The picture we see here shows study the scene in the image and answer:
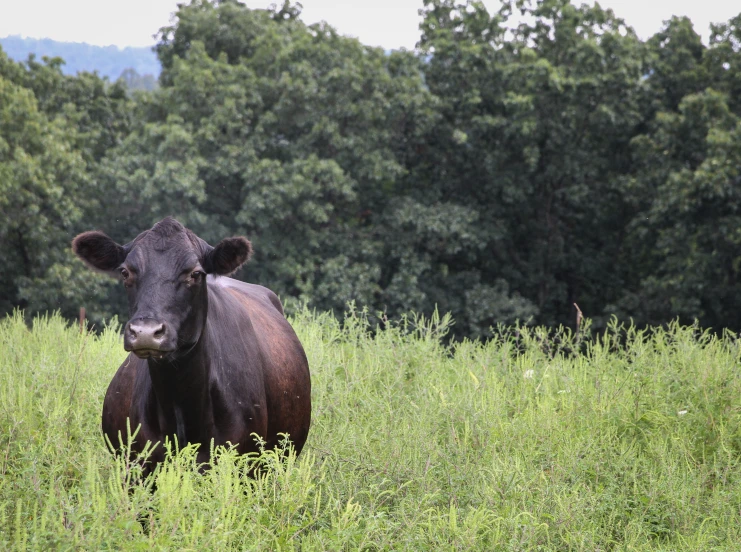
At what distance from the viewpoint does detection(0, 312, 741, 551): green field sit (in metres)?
3.10

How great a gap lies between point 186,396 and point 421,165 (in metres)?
21.7

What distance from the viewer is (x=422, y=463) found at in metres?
4.61

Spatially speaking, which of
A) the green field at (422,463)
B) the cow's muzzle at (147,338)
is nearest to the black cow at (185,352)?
the cow's muzzle at (147,338)

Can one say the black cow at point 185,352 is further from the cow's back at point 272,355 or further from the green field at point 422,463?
the green field at point 422,463

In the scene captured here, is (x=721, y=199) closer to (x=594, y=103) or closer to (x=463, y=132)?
(x=594, y=103)

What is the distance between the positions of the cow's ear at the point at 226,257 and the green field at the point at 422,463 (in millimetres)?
941

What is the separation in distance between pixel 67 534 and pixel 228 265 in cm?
187

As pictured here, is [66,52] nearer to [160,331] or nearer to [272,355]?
[272,355]

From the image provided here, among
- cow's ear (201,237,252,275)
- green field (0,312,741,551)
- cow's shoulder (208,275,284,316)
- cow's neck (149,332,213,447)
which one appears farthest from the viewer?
cow's shoulder (208,275,284,316)

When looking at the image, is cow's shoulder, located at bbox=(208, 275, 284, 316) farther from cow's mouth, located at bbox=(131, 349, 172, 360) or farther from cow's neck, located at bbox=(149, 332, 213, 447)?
cow's mouth, located at bbox=(131, 349, 172, 360)

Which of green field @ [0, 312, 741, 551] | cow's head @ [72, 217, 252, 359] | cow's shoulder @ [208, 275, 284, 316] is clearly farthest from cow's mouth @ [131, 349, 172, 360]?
cow's shoulder @ [208, 275, 284, 316]

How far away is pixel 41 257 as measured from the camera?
21.6m

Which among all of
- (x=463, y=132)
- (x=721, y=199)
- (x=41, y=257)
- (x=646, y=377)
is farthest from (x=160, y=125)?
(x=646, y=377)

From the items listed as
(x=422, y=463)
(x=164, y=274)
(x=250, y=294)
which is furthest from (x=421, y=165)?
(x=164, y=274)
